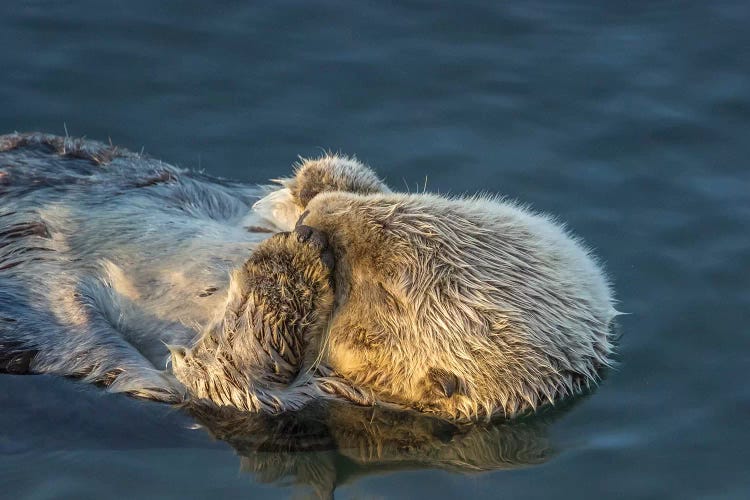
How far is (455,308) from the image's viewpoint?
4.79m

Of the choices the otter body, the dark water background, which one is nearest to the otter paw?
the otter body

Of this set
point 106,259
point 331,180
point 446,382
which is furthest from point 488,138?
point 446,382

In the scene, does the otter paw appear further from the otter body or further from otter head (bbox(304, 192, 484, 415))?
otter head (bbox(304, 192, 484, 415))

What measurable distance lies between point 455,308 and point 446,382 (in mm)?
304

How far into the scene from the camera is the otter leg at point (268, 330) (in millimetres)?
4855

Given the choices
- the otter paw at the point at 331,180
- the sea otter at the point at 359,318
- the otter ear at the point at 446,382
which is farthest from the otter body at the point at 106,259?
the otter ear at the point at 446,382

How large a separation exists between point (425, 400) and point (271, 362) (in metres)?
0.67

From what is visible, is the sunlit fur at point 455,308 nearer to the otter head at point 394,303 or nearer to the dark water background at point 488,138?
the otter head at point 394,303

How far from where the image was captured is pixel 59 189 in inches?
240

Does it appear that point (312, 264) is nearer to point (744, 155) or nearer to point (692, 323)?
point (692, 323)

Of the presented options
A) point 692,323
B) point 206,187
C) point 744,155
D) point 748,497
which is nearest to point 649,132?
point 744,155

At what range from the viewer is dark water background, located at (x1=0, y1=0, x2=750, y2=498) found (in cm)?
483

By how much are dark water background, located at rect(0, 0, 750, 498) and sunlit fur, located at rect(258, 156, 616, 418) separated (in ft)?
1.13

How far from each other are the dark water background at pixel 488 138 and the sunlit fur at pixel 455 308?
34cm
